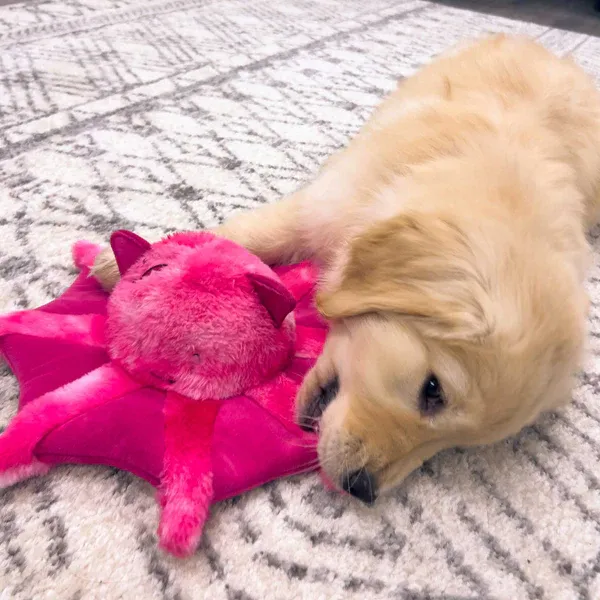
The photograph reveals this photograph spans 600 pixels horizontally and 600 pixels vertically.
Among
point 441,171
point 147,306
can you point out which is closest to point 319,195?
point 441,171

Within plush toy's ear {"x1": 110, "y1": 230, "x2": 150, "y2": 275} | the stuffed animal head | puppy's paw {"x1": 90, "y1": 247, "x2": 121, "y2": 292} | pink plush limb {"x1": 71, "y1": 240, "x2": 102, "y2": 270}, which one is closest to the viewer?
the stuffed animal head

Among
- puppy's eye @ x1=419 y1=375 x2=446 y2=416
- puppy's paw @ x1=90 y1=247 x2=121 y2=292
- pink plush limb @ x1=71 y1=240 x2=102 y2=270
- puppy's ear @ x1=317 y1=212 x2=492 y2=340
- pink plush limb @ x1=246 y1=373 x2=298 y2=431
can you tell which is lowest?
pink plush limb @ x1=71 y1=240 x2=102 y2=270

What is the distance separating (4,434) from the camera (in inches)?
35.8

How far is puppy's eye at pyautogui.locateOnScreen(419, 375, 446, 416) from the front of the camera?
37.1 inches

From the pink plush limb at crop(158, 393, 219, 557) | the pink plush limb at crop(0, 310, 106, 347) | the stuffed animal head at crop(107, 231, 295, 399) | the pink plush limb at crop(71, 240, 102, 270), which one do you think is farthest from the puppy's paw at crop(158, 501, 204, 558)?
the pink plush limb at crop(71, 240, 102, 270)

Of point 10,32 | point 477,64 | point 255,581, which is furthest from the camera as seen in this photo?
point 10,32

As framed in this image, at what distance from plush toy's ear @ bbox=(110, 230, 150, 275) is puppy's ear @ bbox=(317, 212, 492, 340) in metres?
0.36

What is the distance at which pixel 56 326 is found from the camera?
1.08m

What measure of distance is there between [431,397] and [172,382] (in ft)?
1.41

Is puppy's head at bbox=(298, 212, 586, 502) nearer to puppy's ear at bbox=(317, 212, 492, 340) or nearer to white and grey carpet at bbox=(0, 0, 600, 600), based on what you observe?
puppy's ear at bbox=(317, 212, 492, 340)

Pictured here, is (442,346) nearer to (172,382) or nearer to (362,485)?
(362,485)

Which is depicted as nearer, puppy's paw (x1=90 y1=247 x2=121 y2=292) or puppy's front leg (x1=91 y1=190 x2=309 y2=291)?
puppy's paw (x1=90 y1=247 x2=121 y2=292)

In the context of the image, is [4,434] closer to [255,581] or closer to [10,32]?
[255,581]

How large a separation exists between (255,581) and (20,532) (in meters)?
0.35
